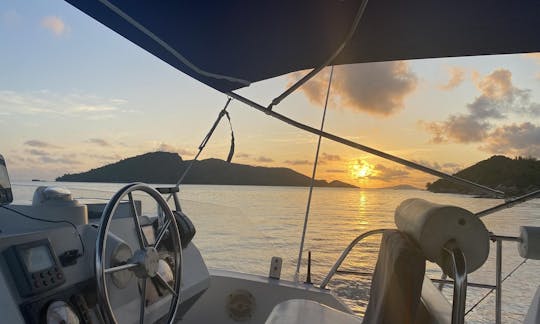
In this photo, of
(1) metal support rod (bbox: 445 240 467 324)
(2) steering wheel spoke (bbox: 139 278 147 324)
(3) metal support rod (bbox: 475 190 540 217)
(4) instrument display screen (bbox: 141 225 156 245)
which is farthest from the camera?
(4) instrument display screen (bbox: 141 225 156 245)

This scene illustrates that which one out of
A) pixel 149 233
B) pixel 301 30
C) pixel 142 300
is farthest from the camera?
pixel 149 233

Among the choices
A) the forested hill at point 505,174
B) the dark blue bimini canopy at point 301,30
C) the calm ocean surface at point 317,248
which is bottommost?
the calm ocean surface at point 317,248

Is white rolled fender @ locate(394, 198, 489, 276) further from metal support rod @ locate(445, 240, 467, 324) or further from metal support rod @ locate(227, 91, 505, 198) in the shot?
metal support rod @ locate(227, 91, 505, 198)

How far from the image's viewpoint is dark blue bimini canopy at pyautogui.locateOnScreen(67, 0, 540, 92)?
174cm

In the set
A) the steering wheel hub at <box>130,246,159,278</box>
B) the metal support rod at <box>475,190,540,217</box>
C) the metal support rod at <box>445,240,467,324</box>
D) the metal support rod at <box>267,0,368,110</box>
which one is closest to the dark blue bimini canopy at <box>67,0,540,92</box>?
the metal support rod at <box>267,0,368,110</box>

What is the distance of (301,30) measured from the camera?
1943mm

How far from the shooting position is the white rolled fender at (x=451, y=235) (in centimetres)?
120

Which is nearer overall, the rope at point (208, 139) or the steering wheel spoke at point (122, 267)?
the steering wheel spoke at point (122, 267)

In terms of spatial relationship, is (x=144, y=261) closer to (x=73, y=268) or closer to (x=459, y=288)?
(x=73, y=268)

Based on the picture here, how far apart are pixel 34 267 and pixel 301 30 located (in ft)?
4.17

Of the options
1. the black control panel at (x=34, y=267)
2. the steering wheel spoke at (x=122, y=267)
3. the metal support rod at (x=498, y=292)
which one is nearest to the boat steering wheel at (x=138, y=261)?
the steering wheel spoke at (x=122, y=267)

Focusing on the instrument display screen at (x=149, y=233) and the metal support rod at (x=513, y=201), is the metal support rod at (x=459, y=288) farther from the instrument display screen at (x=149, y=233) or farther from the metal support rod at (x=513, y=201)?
the instrument display screen at (x=149, y=233)

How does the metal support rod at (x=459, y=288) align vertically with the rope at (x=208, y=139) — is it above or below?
below

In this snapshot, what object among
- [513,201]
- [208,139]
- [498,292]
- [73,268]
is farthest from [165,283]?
[513,201]
